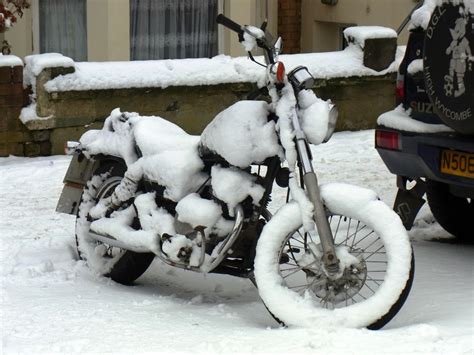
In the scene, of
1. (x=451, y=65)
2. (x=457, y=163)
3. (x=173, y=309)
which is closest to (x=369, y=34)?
(x=457, y=163)

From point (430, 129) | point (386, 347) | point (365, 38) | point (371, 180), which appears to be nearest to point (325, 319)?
point (386, 347)

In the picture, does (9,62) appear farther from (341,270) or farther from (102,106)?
(341,270)

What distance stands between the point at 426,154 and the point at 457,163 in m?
0.25

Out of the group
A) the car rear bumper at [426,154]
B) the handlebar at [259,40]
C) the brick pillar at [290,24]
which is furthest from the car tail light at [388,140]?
the brick pillar at [290,24]

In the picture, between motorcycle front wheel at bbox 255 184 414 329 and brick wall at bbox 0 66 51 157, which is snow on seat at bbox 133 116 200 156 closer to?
motorcycle front wheel at bbox 255 184 414 329

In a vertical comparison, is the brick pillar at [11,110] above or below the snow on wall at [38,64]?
below

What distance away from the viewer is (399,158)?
6.98 metres

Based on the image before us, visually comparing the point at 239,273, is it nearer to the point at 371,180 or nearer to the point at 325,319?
the point at 325,319

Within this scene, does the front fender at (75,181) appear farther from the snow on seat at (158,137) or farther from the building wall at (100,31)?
the building wall at (100,31)

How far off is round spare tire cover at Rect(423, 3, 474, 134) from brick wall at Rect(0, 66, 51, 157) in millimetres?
4282

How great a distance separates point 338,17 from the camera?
1585 centimetres

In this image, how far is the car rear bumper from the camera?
6.49 metres

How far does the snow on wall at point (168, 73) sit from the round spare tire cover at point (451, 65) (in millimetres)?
3359

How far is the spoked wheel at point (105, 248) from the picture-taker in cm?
657
